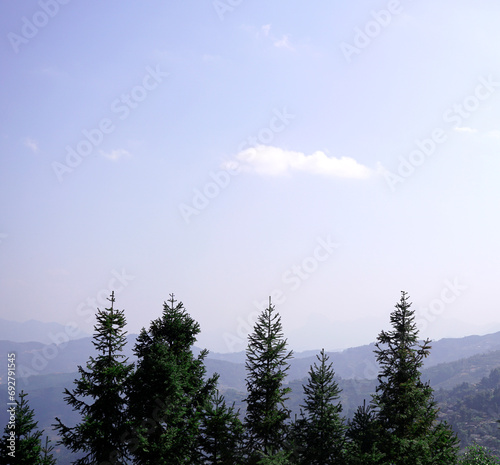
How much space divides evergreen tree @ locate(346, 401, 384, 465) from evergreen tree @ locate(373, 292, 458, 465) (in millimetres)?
625

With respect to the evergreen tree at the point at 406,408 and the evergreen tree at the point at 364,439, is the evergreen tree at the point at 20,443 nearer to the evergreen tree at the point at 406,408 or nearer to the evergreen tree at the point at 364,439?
the evergreen tree at the point at 364,439

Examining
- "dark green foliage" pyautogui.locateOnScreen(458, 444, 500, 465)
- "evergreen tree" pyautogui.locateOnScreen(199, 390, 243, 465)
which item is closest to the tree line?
"evergreen tree" pyautogui.locateOnScreen(199, 390, 243, 465)

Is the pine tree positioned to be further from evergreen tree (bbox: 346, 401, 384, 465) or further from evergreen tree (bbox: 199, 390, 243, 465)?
evergreen tree (bbox: 346, 401, 384, 465)

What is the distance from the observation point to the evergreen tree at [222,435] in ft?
78.6

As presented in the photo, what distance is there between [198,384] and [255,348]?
26.2ft

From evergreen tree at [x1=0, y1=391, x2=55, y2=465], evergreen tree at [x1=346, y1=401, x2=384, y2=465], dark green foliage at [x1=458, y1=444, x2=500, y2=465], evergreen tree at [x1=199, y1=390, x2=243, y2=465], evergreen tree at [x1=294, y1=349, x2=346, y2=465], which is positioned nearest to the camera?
evergreen tree at [x1=346, y1=401, x2=384, y2=465]

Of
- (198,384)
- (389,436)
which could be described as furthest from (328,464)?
(198,384)

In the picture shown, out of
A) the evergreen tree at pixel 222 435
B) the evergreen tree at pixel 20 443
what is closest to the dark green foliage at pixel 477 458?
the evergreen tree at pixel 222 435

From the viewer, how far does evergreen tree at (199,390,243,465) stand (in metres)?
24.0

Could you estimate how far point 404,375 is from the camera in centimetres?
2708

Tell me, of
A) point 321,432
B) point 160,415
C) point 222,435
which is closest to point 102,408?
point 160,415

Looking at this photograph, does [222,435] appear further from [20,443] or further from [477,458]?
[477,458]

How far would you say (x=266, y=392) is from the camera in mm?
25312

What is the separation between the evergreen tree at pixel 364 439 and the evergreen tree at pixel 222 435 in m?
6.60
